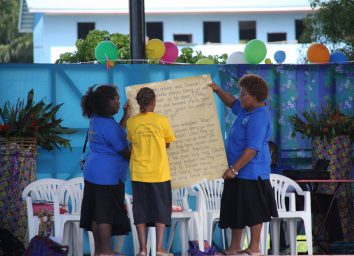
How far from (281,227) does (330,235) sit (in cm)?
58

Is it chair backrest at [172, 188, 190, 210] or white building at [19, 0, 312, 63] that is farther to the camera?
white building at [19, 0, 312, 63]

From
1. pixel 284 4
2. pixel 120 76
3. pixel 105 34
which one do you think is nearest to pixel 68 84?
pixel 120 76

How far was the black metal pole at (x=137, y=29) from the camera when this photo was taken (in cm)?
1102

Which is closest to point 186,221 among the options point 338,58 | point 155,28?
point 338,58

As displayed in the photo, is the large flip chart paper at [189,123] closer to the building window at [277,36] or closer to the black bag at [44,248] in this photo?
the black bag at [44,248]

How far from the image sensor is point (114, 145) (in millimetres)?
8344

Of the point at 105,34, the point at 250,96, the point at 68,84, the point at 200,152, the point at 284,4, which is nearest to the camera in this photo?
the point at 250,96

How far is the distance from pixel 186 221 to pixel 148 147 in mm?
1617

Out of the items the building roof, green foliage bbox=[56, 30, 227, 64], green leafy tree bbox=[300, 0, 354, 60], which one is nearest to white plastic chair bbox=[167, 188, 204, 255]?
green leafy tree bbox=[300, 0, 354, 60]

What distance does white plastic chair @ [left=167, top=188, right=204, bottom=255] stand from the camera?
951 centimetres

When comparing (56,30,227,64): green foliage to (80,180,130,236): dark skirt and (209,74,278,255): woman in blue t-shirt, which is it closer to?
(80,180,130,236): dark skirt

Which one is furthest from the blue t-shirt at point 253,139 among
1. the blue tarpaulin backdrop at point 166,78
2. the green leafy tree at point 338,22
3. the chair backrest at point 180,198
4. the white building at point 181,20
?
the white building at point 181,20

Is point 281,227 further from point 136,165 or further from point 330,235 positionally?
point 136,165

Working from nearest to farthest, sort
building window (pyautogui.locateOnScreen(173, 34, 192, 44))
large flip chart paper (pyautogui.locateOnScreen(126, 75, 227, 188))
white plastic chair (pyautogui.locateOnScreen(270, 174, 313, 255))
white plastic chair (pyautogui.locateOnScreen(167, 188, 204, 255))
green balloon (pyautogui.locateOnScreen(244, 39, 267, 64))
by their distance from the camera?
large flip chart paper (pyautogui.locateOnScreen(126, 75, 227, 188)) → white plastic chair (pyautogui.locateOnScreen(167, 188, 204, 255)) → white plastic chair (pyautogui.locateOnScreen(270, 174, 313, 255)) → green balloon (pyautogui.locateOnScreen(244, 39, 267, 64)) → building window (pyautogui.locateOnScreen(173, 34, 192, 44))
